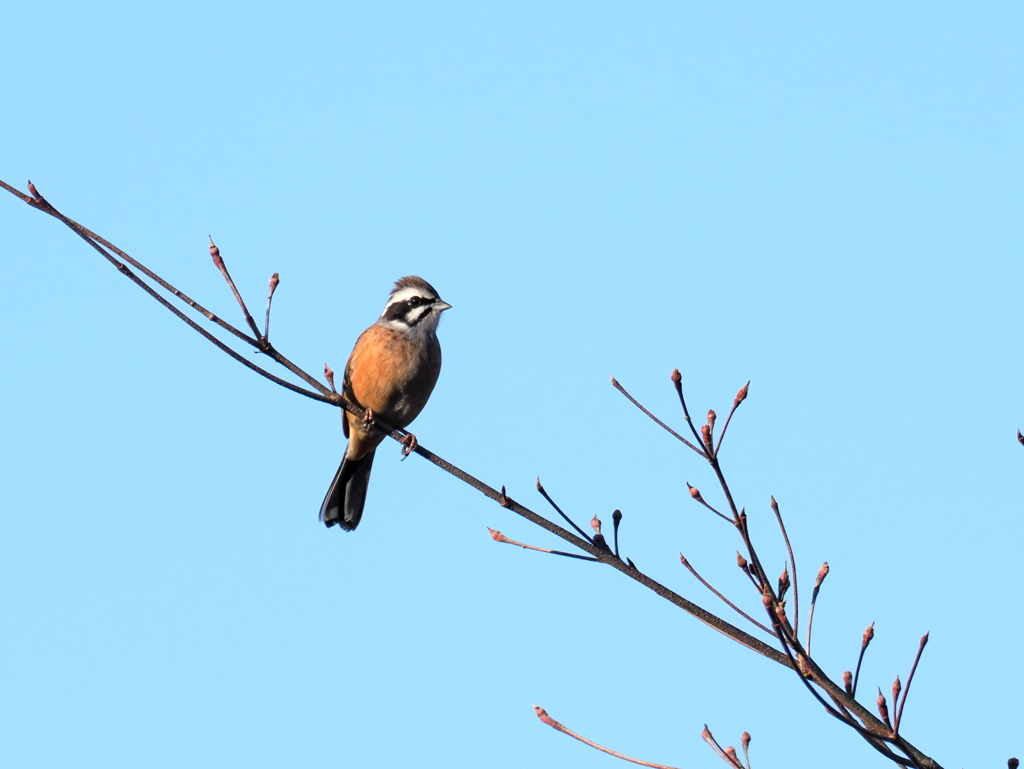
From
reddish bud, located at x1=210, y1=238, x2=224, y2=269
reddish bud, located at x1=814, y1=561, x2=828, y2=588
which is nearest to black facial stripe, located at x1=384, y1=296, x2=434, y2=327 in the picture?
reddish bud, located at x1=210, y1=238, x2=224, y2=269

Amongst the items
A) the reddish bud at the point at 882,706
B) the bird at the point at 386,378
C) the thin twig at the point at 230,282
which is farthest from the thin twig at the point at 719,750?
the bird at the point at 386,378

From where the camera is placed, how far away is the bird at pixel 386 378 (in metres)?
8.38

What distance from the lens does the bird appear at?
838cm

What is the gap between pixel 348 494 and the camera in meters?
9.05

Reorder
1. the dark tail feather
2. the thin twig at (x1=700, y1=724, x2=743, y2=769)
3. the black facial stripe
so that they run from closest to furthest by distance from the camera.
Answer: the thin twig at (x1=700, y1=724, x2=743, y2=769), the black facial stripe, the dark tail feather

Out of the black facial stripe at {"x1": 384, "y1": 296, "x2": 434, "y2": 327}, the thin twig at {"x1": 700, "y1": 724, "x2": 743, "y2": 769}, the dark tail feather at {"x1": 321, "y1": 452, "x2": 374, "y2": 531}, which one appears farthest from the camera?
the dark tail feather at {"x1": 321, "y1": 452, "x2": 374, "y2": 531}

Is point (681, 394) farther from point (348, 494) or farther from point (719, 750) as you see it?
point (348, 494)

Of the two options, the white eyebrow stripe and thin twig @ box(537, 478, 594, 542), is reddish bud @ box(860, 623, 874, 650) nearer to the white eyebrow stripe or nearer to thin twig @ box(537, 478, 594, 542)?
thin twig @ box(537, 478, 594, 542)

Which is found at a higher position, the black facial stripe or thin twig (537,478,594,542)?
the black facial stripe

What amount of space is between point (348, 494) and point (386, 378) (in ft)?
4.03

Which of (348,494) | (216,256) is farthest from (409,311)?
(216,256)

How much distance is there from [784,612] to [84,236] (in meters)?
2.34

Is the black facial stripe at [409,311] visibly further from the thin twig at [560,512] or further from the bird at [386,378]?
the thin twig at [560,512]

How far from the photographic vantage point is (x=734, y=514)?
297 cm
